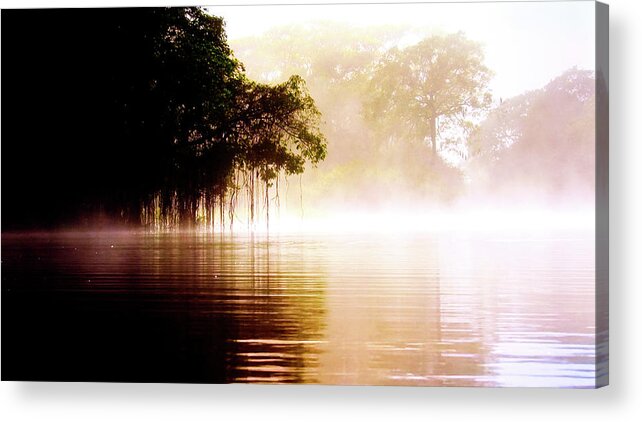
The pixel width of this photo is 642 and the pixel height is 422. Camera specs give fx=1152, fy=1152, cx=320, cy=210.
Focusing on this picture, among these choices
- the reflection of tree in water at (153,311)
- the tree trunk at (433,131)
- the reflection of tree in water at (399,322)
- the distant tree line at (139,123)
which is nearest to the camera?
the reflection of tree in water at (399,322)

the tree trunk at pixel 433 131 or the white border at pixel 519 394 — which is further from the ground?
the tree trunk at pixel 433 131

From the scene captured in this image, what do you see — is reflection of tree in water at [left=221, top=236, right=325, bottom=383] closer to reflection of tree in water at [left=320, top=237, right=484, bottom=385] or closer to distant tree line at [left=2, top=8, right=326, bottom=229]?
reflection of tree in water at [left=320, top=237, right=484, bottom=385]

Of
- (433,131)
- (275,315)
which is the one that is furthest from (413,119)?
(275,315)

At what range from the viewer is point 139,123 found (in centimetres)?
777

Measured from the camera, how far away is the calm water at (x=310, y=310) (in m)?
6.49

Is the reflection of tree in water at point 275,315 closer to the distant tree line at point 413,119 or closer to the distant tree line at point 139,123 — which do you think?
the distant tree line at point 139,123

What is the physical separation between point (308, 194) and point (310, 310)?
0.82 metres

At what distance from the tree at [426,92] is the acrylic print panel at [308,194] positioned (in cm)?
2

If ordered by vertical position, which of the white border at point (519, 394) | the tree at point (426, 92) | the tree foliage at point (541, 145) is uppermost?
the tree at point (426, 92)

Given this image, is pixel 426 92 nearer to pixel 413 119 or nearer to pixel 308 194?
pixel 413 119

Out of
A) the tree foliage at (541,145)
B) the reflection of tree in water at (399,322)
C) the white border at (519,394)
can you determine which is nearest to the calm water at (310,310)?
the reflection of tree in water at (399,322)

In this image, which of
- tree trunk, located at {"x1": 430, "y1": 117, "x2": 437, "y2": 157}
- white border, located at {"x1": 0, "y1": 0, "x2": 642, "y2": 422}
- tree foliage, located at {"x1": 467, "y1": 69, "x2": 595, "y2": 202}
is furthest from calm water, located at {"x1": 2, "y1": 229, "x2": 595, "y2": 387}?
tree trunk, located at {"x1": 430, "y1": 117, "x2": 437, "y2": 157}

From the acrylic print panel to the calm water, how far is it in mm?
13

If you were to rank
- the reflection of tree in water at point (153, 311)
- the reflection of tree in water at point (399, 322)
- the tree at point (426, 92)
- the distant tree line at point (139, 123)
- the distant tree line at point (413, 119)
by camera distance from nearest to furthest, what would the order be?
the reflection of tree in water at point (399, 322) < the reflection of tree in water at point (153, 311) < the distant tree line at point (413, 119) < the tree at point (426, 92) < the distant tree line at point (139, 123)
